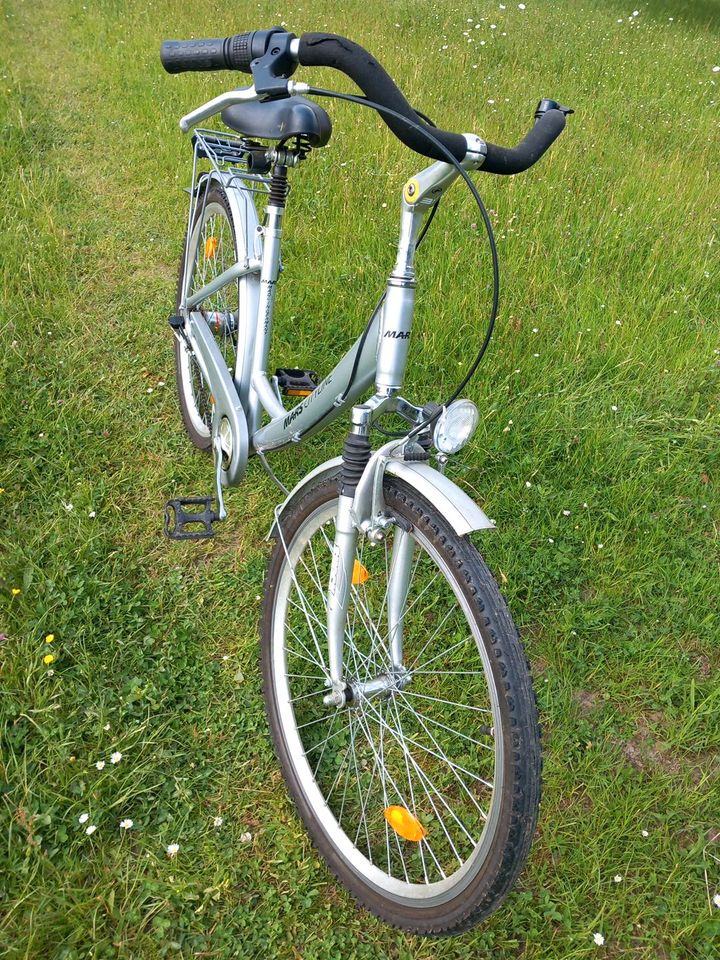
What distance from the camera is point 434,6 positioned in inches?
290

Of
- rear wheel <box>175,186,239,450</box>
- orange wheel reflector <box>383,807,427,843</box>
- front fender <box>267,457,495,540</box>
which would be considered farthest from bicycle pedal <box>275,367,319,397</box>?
orange wheel reflector <box>383,807,427,843</box>

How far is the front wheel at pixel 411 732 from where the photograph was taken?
132 centimetres

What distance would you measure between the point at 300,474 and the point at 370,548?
489mm

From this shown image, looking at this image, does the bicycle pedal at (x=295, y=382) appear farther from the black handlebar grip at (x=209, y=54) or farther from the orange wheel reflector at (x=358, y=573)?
the black handlebar grip at (x=209, y=54)

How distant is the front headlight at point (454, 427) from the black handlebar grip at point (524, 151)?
46 cm

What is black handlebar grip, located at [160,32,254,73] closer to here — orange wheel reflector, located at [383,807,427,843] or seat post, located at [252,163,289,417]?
seat post, located at [252,163,289,417]

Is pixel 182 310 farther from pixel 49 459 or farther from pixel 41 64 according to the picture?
pixel 41 64

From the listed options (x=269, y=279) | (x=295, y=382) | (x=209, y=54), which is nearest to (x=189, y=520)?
(x=295, y=382)

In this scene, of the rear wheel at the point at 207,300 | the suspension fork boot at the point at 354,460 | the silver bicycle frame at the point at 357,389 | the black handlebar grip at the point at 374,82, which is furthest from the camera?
the rear wheel at the point at 207,300

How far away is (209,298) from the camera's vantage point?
8.97 feet

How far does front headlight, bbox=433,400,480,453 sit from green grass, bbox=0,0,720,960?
1.18m

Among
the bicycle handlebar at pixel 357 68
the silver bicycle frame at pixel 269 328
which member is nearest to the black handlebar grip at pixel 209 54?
Answer: the bicycle handlebar at pixel 357 68

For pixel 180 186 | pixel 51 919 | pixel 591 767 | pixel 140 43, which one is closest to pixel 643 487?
pixel 591 767

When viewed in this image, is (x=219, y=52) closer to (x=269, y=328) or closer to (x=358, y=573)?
(x=269, y=328)
